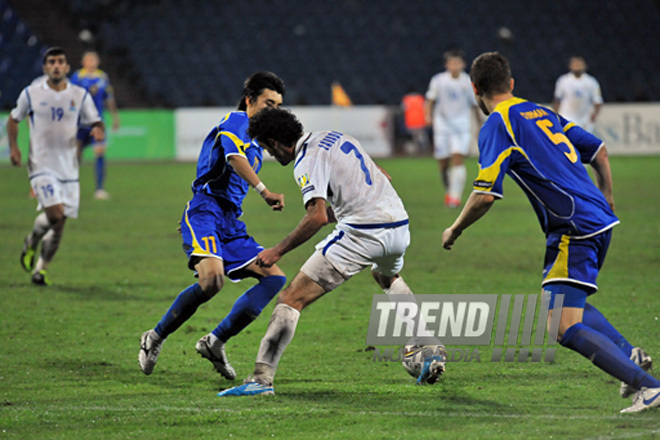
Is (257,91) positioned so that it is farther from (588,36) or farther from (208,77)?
(588,36)

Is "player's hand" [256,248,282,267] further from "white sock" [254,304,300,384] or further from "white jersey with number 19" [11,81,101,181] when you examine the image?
"white jersey with number 19" [11,81,101,181]

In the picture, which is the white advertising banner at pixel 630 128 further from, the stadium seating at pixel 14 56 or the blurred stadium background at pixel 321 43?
the stadium seating at pixel 14 56

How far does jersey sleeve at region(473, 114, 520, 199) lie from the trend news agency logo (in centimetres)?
63

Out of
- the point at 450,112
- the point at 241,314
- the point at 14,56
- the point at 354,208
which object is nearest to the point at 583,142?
the point at 354,208

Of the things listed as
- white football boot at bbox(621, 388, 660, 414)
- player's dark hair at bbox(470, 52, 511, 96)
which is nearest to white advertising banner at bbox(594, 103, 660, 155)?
player's dark hair at bbox(470, 52, 511, 96)

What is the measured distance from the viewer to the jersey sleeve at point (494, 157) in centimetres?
442

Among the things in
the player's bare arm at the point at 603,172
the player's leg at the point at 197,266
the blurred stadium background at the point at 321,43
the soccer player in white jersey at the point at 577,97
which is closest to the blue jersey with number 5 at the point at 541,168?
the player's bare arm at the point at 603,172

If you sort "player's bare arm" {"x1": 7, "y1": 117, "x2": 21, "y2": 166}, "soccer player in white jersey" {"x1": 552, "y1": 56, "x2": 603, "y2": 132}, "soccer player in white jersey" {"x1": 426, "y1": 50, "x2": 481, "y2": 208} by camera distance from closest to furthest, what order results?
"player's bare arm" {"x1": 7, "y1": 117, "x2": 21, "y2": 166} → "soccer player in white jersey" {"x1": 426, "y1": 50, "x2": 481, "y2": 208} → "soccer player in white jersey" {"x1": 552, "y1": 56, "x2": 603, "y2": 132}

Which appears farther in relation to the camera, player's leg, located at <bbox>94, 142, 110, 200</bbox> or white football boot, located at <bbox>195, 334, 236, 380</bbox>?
player's leg, located at <bbox>94, 142, 110, 200</bbox>

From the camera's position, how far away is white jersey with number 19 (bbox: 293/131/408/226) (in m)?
4.80

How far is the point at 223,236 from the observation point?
5707mm

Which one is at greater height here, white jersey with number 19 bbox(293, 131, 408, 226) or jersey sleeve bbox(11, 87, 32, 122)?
jersey sleeve bbox(11, 87, 32, 122)

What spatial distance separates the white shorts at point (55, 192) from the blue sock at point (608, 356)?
5.86 m

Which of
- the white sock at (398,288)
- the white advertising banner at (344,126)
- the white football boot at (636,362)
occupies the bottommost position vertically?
the white football boot at (636,362)
